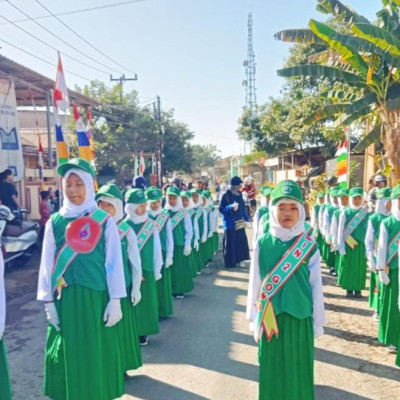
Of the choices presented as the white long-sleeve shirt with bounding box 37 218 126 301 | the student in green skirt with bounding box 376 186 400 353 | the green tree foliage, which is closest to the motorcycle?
the white long-sleeve shirt with bounding box 37 218 126 301

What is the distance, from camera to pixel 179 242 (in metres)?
7.01

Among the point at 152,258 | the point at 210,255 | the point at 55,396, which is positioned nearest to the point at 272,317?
the point at 55,396

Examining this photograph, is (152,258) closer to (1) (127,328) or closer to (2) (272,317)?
(1) (127,328)

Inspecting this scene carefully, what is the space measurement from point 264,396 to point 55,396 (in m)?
1.62

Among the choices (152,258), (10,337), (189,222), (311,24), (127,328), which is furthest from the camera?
(311,24)

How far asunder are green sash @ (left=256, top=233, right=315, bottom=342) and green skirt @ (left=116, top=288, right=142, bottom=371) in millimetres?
1271

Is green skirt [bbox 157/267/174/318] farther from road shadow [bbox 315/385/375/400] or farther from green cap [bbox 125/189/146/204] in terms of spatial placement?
road shadow [bbox 315/385/375/400]

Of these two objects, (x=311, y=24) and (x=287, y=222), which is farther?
(x=311, y=24)

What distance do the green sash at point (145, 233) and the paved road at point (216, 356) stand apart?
128cm

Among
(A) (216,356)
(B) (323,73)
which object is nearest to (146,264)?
(A) (216,356)

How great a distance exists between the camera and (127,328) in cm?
394

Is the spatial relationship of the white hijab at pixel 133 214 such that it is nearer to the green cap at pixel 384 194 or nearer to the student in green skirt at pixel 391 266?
the student in green skirt at pixel 391 266

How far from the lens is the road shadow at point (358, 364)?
14.5 feet

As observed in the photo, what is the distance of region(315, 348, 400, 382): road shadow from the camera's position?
174 inches
